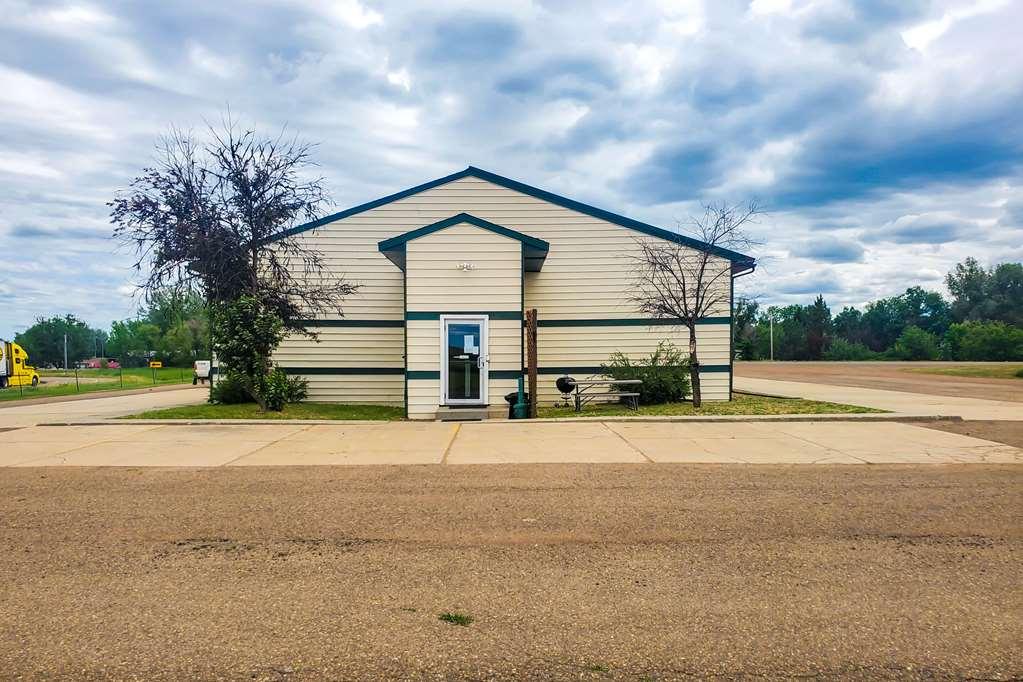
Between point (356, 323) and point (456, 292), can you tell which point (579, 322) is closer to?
point (456, 292)

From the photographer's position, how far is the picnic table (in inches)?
613

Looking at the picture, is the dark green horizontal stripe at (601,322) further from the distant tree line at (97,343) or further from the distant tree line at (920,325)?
the distant tree line at (97,343)

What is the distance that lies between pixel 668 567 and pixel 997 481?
5.13 meters

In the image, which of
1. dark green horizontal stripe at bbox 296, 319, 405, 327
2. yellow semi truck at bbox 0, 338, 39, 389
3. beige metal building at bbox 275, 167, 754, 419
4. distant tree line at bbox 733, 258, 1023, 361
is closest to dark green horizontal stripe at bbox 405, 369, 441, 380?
beige metal building at bbox 275, 167, 754, 419

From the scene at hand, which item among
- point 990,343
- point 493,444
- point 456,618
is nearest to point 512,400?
point 493,444

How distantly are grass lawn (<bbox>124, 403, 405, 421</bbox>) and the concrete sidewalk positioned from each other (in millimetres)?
1206

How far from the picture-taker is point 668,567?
475 cm

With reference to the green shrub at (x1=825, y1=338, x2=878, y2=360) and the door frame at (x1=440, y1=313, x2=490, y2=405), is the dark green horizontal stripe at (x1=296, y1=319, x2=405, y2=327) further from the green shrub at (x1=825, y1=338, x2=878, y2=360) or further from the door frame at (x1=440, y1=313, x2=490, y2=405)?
the green shrub at (x1=825, y1=338, x2=878, y2=360)

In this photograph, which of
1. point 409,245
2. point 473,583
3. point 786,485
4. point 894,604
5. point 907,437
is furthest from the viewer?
point 409,245

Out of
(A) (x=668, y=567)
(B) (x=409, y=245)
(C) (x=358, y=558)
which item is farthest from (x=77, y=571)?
(B) (x=409, y=245)

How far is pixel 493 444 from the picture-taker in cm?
1067

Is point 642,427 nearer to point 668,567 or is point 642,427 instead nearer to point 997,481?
point 997,481

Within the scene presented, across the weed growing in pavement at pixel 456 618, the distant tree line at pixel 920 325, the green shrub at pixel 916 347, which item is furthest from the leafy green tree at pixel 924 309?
the weed growing in pavement at pixel 456 618

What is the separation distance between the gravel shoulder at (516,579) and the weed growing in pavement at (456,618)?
0.07 meters
